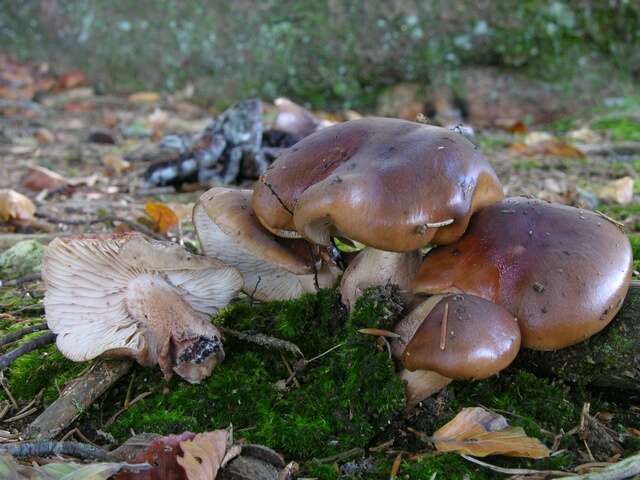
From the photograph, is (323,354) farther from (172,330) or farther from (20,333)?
(20,333)

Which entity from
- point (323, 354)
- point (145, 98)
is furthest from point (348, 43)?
point (323, 354)

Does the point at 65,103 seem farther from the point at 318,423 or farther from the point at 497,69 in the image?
the point at 318,423

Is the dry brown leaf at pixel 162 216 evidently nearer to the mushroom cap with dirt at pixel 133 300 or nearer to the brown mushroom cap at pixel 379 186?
the mushroom cap with dirt at pixel 133 300

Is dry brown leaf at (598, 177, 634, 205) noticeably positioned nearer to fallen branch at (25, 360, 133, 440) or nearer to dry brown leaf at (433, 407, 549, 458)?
dry brown leaf at (433, 407, 549, 458)

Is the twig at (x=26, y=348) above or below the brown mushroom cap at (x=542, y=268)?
below

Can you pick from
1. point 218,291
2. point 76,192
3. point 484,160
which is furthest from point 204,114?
point 484,160

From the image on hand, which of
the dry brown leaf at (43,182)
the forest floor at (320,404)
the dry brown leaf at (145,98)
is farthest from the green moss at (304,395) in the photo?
the dry brown leaf at (145,98)

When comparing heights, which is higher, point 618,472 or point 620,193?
point 618,472
